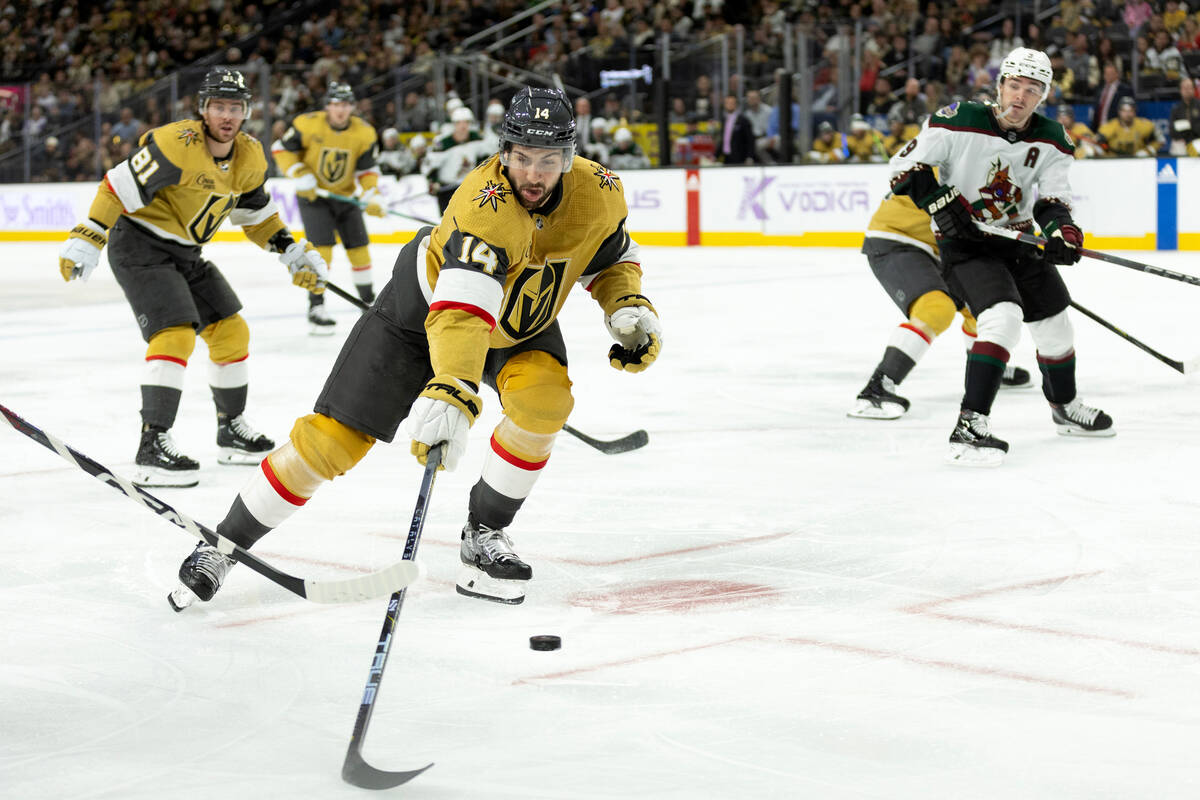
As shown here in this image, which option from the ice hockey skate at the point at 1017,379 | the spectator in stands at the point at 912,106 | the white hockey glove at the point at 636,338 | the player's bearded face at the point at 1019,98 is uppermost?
the player's bearded face at the point at 1019,98

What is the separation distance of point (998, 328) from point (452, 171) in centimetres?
680

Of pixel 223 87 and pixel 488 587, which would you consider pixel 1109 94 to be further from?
pixel 488 587

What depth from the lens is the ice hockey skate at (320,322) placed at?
25.9 ft

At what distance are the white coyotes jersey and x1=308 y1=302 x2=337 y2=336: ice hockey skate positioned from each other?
3895 mm

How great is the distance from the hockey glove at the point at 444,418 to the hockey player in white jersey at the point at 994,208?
2237mm

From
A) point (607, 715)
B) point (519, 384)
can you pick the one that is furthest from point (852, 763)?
point (519, 384)

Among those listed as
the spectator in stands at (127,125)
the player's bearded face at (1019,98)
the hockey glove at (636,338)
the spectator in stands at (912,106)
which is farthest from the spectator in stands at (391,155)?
the hockey glove at (636,338)

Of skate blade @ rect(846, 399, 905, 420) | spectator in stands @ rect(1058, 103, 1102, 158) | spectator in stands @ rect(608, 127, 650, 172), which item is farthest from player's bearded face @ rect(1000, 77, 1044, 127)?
spectator in stands @ rect(608, 127, 650, 172)

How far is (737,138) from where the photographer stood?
1327 cm

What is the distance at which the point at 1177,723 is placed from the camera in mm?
2289

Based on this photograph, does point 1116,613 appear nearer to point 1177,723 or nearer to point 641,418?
point 1177,723

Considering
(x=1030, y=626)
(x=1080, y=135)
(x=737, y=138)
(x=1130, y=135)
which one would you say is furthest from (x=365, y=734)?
(x=737, y=138)

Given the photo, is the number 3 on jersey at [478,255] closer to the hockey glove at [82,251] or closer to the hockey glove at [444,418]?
the hockey glove at [444,418]

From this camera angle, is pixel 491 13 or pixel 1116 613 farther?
pixel 491 13
